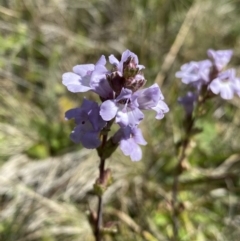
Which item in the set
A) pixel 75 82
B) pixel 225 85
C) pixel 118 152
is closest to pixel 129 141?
pixel 75 82

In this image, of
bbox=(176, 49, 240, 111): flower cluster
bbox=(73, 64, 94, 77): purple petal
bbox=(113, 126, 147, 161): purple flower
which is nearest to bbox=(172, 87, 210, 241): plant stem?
bbox=(176, 49, 240, 111): flower cluster

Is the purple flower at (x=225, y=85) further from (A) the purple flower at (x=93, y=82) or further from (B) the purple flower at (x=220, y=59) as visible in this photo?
(A) the purple flower at (x=93, y=82)

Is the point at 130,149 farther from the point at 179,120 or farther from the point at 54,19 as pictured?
the point at 54,19

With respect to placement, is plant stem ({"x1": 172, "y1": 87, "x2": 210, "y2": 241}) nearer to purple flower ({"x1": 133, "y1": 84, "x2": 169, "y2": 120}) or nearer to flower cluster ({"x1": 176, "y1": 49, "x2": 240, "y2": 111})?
flower cluster ({"x1": 176, "y1": 49, "x2": 240, "y2": 111})

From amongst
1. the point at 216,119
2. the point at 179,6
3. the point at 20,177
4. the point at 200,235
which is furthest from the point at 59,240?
the point at 179,6

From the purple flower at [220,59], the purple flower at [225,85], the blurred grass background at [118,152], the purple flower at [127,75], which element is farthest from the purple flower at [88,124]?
the blurred grass background at [118,152]

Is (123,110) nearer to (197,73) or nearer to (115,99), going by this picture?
(115,99)
